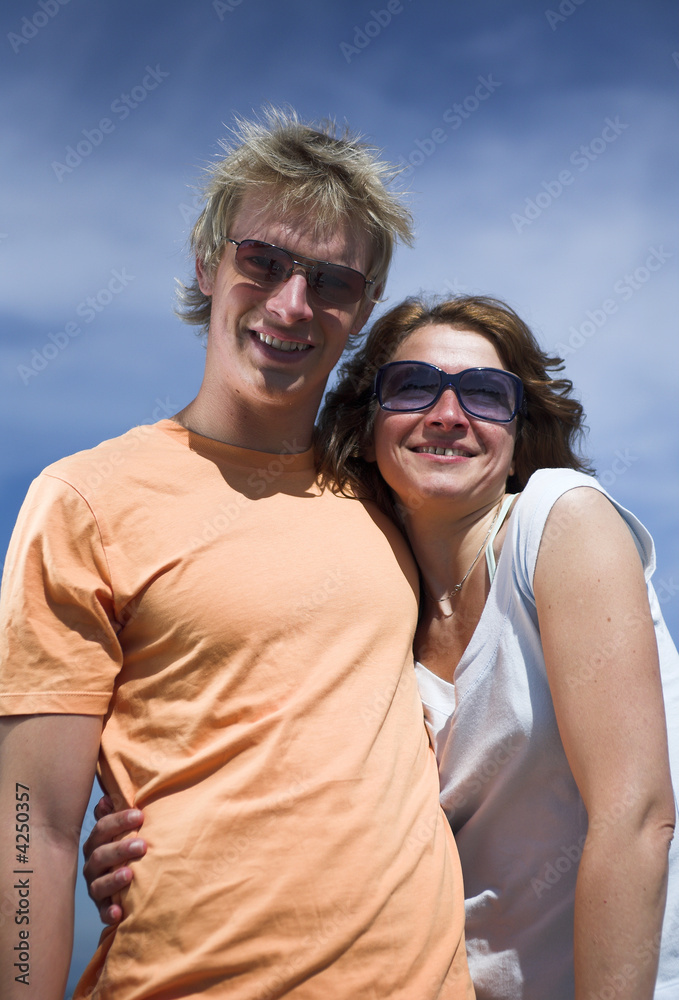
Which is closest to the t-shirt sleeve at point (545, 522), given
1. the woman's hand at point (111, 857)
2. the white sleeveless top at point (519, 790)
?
the white sleeveless top at point (519, 790)

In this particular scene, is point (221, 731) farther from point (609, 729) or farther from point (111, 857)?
point (609, 729)

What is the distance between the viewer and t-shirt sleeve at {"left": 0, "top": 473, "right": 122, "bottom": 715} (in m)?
2.18

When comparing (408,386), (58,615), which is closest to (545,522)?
(408,386)

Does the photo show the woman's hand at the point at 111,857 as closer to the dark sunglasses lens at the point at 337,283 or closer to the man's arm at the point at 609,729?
the man's arm at the point at 609,729

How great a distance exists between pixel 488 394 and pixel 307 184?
105cm

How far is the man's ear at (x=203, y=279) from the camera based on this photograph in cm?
315

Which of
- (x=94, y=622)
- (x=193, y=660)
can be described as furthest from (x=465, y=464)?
(x=94, y=622)

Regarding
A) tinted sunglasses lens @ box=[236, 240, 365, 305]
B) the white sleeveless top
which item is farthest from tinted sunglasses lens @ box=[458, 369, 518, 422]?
tinted sunglasses lens @ box=[236, 240, 365, 305]

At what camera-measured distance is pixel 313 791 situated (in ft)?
7.01

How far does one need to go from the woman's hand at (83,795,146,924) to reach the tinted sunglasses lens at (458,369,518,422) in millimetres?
1852

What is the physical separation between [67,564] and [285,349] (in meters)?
1.14

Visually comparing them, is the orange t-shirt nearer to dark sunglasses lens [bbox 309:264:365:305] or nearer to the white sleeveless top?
the white sleeveless top

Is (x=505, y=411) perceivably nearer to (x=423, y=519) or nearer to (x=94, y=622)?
(x=423, y=519)

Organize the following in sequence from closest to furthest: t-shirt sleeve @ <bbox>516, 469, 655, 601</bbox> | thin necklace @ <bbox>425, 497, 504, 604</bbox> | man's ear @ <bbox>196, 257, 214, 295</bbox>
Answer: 1. t-shirt sleeve @ <bbox>516, 469, 655, 601</bbox>
2. thin necklace @ <bbox>425, 497, 504, 604</bbox>
3. man's ear @ <bbox>196, 257, 214, 295</bbox>
